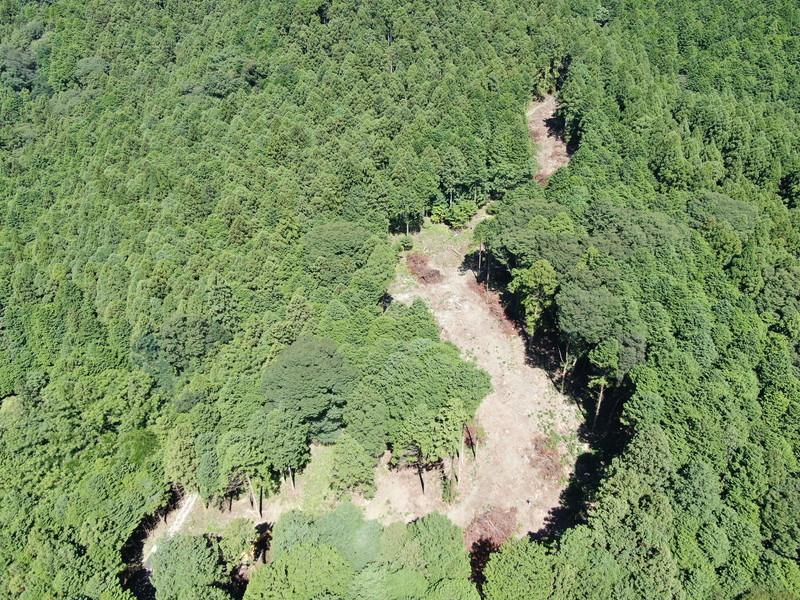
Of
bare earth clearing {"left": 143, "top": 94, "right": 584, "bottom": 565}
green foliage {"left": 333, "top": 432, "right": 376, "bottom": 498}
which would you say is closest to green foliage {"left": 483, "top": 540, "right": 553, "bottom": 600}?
bare earth clearing {"left": 143, "top": 94, "right": 584, "bottom": 565}

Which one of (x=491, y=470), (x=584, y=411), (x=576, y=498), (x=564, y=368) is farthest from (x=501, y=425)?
(x=576, y=498)

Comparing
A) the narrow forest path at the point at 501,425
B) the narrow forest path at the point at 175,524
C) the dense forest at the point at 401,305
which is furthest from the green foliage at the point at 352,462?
the narrow forest path at the point at 175,524

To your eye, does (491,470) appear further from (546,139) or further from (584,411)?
(546,139)

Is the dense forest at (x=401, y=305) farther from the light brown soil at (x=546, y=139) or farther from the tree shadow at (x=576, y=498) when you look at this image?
the light brown soil at (x=546, y=139)

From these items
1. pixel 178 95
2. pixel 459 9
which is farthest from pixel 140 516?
pixel 459 9

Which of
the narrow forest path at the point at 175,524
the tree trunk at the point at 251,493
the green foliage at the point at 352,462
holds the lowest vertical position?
the narrow forest path at the point at 175,524

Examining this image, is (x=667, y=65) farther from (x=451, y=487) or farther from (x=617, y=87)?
(x=451, y=487)
